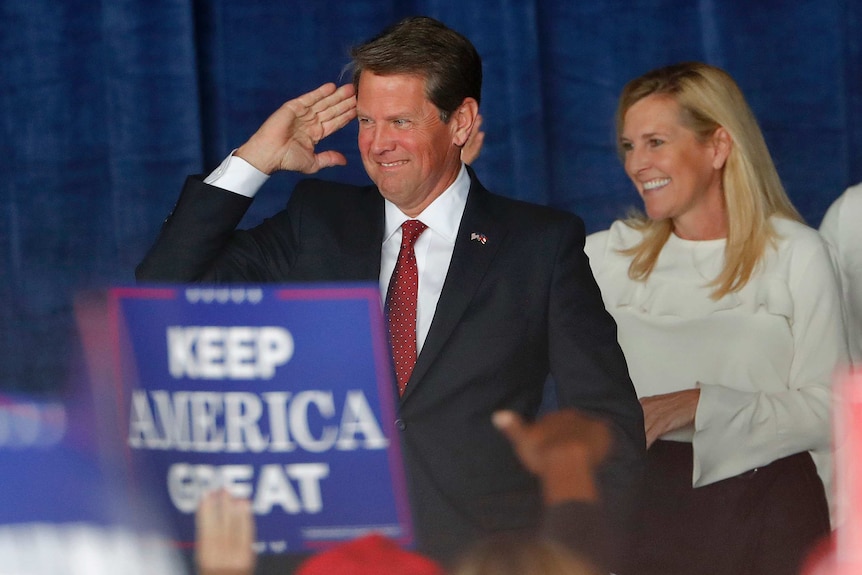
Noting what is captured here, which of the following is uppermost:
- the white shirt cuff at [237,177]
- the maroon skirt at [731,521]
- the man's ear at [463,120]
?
the man's ear at [463,120]

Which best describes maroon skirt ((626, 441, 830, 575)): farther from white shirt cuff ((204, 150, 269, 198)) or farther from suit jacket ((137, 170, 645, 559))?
white shirt cuff ((204, 150, 269, 198))

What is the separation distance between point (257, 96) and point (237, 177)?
1.12m

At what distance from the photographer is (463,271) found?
4.69 ft

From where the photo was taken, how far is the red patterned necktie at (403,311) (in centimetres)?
141

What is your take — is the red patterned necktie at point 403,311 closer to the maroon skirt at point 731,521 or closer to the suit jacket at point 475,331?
the suit jacket at point 475,331

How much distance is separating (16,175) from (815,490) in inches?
65.4

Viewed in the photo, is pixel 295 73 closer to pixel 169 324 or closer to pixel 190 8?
pixel 190 8

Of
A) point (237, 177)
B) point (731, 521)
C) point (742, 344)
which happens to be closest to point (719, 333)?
point (742, 344)

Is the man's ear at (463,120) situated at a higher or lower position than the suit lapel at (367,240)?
higher

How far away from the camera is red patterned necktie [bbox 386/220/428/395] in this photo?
1.41 meters

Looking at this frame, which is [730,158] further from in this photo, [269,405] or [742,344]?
[269,405]

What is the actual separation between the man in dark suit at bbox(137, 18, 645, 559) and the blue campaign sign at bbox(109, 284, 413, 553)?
1.72 feet

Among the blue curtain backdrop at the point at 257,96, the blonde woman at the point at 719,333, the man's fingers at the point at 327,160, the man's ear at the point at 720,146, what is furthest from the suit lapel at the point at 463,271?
the blue curtain backdrop at the point at 257,96

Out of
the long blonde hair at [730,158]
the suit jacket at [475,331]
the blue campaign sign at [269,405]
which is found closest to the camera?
the blue campaign sign at [269,405]
